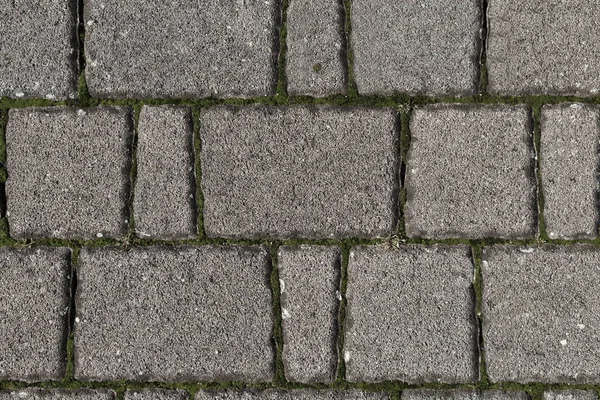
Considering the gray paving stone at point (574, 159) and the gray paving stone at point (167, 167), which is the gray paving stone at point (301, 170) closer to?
the gray paving stone at point (167, 167)

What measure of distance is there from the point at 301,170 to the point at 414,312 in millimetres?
757

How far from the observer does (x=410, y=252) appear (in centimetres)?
252

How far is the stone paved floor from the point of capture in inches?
98.5

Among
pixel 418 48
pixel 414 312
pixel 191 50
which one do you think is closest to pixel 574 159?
pixel 418 48

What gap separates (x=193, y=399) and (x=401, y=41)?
1746 mm

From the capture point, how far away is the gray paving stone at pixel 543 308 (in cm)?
250

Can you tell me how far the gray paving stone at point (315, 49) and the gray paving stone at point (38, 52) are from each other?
927 millimetres

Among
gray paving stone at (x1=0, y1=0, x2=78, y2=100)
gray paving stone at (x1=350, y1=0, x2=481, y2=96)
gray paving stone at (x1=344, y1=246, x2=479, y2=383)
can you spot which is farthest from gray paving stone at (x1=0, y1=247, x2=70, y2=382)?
gray paving stone at (x1=350, y1=0, x2=481, y2=96)

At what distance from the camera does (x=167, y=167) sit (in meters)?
2.53

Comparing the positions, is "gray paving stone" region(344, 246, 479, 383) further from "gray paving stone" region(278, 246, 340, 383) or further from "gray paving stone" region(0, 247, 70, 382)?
"gray paving stone" region(0, 247, 70, 382)

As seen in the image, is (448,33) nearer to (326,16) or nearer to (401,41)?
(401,41)

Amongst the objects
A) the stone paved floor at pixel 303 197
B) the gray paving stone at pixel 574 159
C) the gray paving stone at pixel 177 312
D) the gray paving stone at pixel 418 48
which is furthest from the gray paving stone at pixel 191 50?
the gray paving stone at pixel 574 159

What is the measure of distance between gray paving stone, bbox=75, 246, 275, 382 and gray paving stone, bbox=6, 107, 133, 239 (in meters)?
0.15

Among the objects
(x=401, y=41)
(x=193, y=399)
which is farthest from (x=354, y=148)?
(x=193, y=399)
